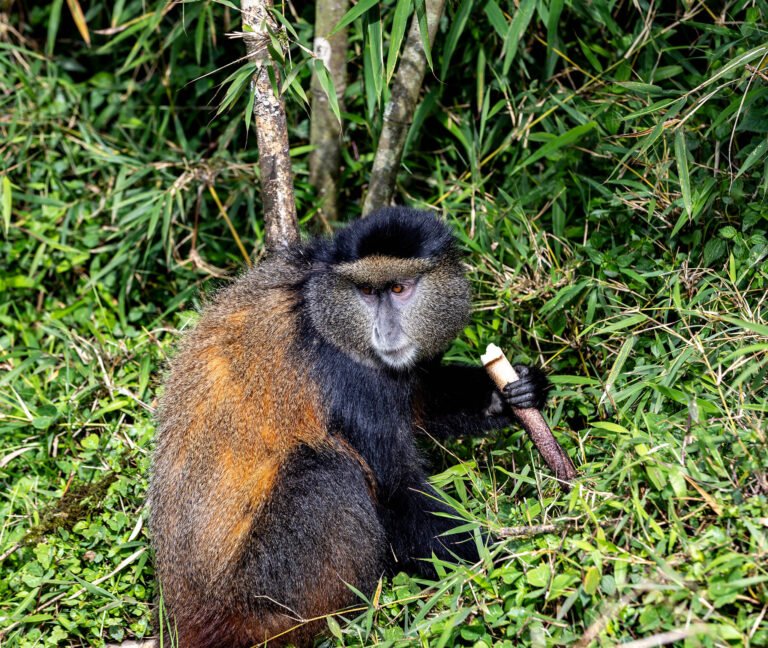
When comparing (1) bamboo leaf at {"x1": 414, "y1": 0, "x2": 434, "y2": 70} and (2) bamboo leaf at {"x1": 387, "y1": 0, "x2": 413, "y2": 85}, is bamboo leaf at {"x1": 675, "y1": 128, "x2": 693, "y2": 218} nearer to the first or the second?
(1) bamboo leaf at {"x1": 414, "y1": 0, "x2": 434, "y2": 70}

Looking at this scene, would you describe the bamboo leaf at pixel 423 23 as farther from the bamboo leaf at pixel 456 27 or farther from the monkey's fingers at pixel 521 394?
the monkey's fingers at pixel 521 394

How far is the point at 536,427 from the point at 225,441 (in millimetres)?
1332

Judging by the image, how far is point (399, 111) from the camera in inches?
191

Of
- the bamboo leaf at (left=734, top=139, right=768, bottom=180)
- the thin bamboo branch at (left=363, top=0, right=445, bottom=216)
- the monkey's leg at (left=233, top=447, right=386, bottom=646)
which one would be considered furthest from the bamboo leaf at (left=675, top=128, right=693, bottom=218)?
the monkey's leg at (left=233, top=447, right=386, bottom=646)

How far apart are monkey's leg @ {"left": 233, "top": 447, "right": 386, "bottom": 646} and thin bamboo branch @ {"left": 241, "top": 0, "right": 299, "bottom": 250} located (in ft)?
4.54

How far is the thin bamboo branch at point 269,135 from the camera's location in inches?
162

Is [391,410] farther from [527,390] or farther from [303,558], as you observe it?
[303,558]

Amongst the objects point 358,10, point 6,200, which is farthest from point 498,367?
point 6,200

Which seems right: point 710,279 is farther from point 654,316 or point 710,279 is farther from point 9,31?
point 9,31

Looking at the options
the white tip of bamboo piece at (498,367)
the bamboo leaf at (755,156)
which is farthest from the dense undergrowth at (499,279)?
Answer: the white tip of bamboo piece at (498,367)

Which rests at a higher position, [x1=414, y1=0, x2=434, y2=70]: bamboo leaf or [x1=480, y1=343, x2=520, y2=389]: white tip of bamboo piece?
[x1=414, y1=0, x2=434, y2=70]: bamboo leaf

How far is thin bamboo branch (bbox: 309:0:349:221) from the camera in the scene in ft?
16.7

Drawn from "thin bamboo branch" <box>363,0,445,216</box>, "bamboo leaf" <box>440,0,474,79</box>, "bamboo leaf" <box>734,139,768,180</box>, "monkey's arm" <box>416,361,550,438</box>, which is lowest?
"monkey's arm" <box>416,361,550,438</box>

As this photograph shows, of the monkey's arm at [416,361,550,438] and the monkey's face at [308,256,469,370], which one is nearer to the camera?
the monkey's face at [308,256,469,370]
